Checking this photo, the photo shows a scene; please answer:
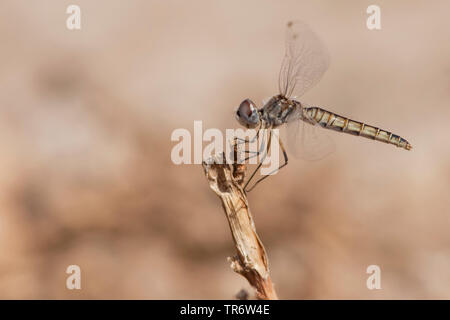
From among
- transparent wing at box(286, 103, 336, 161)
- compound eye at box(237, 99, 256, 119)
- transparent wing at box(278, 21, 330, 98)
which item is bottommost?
transparent wing at box(286, 103, 336, 161)

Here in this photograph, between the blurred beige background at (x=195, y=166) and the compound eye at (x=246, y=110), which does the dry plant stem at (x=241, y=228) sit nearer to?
the compound eye at (x=246, y=110)

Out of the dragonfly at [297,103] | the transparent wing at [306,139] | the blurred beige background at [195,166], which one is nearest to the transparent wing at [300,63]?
the dragonfly at [297,103]

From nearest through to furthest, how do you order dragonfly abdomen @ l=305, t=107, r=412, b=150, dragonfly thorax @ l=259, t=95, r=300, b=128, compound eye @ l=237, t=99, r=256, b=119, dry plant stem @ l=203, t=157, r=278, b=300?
dry plant stem @ l=203, t=157, r=278, b=300
compound eye @ l=237, t=99, r=256, b=119
dragonfly thorax @ l=259, t=95, r=300, b=128
dragonfly abdomen @ l=305, t=107, r=412, b=150

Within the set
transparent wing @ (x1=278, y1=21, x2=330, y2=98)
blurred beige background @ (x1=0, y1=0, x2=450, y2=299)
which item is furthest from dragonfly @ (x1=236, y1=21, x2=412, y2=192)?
blurred beige background @ (x1=0, y1=0, x2=450, y2=299)

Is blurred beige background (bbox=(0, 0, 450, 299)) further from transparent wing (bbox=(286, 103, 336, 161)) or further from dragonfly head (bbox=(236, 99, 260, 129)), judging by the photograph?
dragonfly head (bbox=(236, 99, 260, 129))

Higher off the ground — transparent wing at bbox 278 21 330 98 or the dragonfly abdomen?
transparent wing at bbox 278 21 330 98

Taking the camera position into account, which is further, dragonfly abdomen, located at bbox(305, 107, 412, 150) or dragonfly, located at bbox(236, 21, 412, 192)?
dragonfly abdomen, located at bbox(305, 107, 412, 150)

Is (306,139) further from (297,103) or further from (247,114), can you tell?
(247,114)
